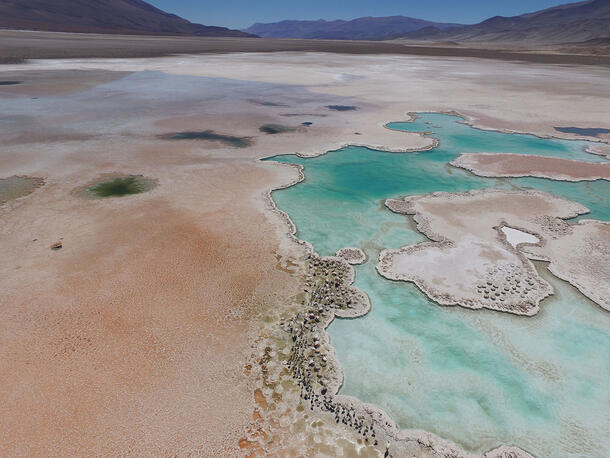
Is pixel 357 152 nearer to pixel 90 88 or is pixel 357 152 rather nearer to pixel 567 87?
pixel 90 88

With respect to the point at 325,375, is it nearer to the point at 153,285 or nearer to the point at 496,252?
the point at 153,285

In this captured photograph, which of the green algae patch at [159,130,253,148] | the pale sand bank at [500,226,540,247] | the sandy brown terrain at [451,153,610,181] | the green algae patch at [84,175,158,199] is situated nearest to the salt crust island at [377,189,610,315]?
the pale sand bank at [500,226,540,247]

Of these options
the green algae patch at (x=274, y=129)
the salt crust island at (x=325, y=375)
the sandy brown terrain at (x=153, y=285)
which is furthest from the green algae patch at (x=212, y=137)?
the salt crust island at (x=325, y=375)

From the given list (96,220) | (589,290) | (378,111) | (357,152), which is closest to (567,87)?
(378,111)

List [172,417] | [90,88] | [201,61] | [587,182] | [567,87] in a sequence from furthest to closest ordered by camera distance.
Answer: [201,61]
[567,87]
[90,88]
[587,182]
[172,417]

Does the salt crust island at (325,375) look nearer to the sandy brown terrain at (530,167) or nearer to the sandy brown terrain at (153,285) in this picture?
the sandy brown terrain at (153,285)

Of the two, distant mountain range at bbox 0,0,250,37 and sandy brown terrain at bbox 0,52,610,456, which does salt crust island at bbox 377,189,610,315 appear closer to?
sandy brown terrain at bbox 0,52,610,456

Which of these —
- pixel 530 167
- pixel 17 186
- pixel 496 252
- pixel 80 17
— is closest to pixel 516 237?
pixel 496 252

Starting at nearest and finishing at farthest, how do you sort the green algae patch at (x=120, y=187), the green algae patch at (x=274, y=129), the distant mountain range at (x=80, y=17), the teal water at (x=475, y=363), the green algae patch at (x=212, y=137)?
the teal water at (x=475, y=363)
the green algae patch at (x=120, y=187)
the green algae patch at (x=212, y=137)
the green algae patch at (x=274, y=129)
the distant mountain range at (x=80, y=17)
